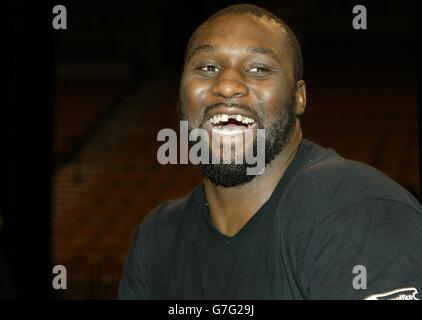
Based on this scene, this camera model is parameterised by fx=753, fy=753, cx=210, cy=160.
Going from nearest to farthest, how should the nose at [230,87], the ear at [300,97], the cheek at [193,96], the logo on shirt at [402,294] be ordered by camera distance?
the logo on shirt at [402,294]
the nose at [230,87]
the cheek at [193,96]
the ear at [300,97]

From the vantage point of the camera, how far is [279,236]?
156 cm

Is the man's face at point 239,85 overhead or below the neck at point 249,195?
overhead

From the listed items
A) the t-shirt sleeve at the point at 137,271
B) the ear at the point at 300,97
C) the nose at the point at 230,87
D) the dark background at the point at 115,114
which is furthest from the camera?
the dark background at the point at 115,114

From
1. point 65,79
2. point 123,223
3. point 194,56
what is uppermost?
point 65,79

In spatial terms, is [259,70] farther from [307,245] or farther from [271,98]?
[307,245]

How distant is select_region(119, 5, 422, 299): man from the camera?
1.39m

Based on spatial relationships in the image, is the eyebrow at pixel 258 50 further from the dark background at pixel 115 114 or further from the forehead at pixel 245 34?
the dark background at pixel 115 114

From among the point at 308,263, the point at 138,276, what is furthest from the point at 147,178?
the point at 308,263

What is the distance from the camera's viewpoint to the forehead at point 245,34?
174 cm

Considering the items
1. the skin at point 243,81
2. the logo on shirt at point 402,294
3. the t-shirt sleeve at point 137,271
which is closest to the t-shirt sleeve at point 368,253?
the logo on shirt at point 402,294

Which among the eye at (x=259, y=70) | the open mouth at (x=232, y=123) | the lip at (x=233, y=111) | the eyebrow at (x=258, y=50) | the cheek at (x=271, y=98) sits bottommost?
the open mouth at (x=232, y=123)

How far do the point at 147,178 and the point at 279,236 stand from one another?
8.42 m

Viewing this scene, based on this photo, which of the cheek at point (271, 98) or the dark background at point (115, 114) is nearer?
the cheek at point (271, 98)
